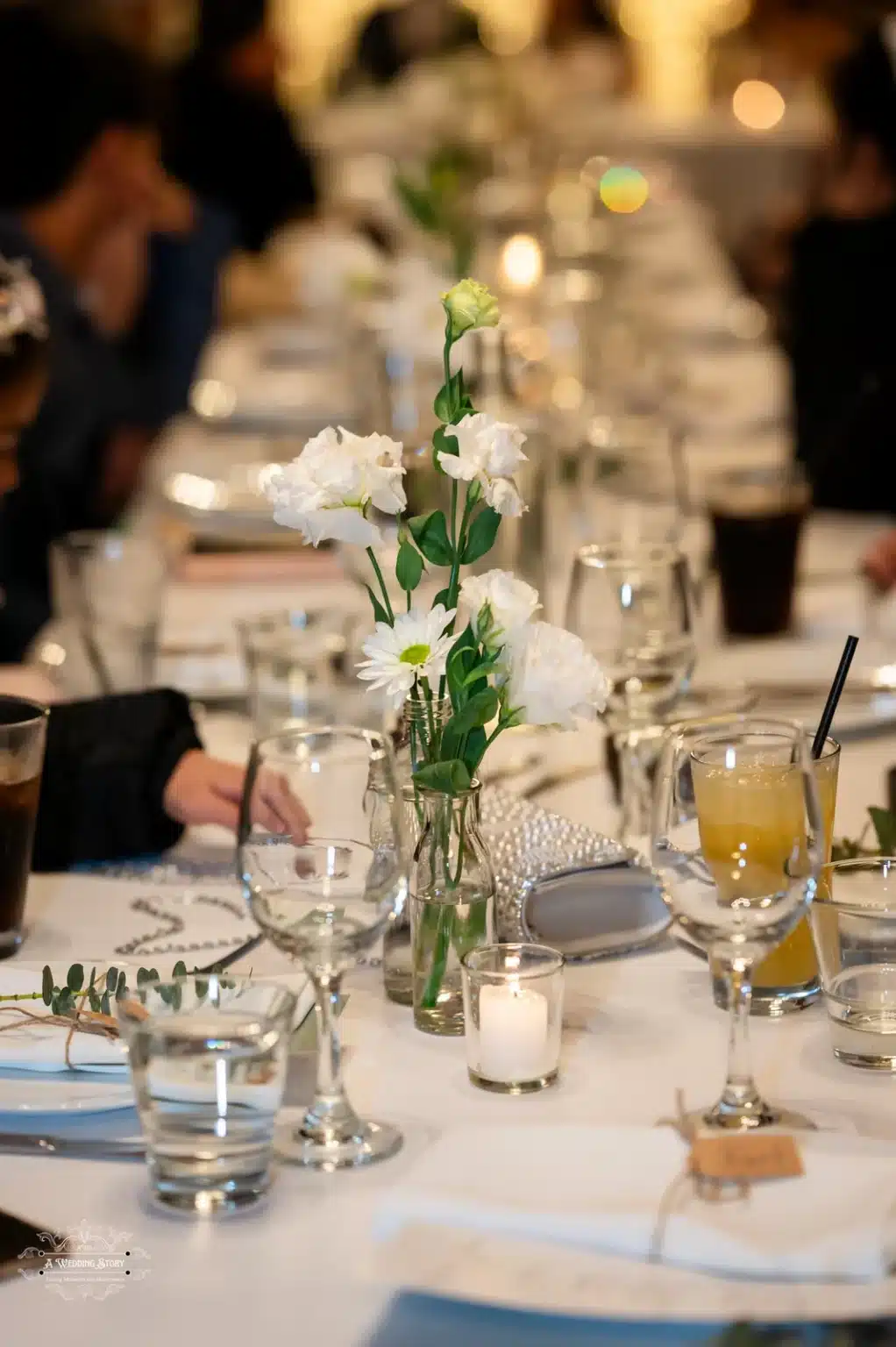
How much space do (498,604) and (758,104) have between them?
745cm

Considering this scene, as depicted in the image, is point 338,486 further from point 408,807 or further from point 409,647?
point 408,807

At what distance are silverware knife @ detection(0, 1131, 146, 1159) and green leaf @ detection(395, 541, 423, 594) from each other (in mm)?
285

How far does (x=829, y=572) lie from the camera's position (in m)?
2.03

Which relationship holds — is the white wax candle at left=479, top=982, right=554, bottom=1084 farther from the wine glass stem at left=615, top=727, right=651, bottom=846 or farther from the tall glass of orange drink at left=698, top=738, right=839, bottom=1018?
the wine glass stem at left=615, top=727, right=651, bottom=846

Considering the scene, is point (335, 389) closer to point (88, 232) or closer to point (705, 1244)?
point (88, 232)

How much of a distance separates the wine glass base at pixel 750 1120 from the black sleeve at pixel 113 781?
1.74 feet

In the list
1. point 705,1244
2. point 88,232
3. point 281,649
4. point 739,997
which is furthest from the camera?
point 88,232

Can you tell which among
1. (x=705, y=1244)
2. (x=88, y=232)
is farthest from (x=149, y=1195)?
(x=88, y=232)

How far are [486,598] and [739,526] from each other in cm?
94

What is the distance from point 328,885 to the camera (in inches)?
34.5

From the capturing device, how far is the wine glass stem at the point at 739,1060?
0.85 meters

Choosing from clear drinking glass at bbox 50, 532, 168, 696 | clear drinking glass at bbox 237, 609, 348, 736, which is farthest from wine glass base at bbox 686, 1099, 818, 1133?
clear drinking glass at bbox 50, 532, 168, 696

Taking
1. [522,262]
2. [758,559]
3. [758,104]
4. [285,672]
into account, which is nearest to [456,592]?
[285,672]

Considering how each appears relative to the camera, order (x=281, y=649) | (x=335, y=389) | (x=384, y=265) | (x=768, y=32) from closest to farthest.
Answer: (x=281, y=649)
(x=335, y=389)
(x=384, y=265)
(x=768, y=32)
